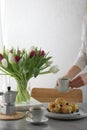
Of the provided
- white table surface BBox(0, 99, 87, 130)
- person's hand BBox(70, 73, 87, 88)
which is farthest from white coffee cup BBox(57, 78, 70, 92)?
white table surface BBox(0, 99, 87, 130)

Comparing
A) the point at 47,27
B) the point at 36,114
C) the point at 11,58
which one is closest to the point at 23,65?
the point at 11,58

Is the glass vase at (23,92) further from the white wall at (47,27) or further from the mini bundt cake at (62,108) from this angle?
the white wall at (47,27)

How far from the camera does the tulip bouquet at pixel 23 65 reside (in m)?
1.72

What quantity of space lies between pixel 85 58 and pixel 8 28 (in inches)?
47.7

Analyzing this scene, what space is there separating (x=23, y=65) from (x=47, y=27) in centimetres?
178

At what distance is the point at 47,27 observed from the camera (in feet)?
11.3

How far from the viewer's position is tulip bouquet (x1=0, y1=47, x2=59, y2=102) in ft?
5.63

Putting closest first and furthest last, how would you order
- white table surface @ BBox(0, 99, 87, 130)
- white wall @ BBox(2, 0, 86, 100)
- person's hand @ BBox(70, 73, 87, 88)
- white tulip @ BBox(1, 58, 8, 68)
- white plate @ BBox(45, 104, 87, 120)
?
white table surface @ BBox(0, 99, 87, 130)
white plate @ BBox(45, 104, 87, 120)
white tulip @ BBox(1, 58, 8, 68)
person's hand @ BBox(70, 73, 87, 88)
white wall @ BBox(2, 0, 86, 100)

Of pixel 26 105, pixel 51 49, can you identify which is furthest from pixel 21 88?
pixel 51 49

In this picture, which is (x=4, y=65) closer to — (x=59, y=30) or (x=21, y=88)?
(x=21, y=88)

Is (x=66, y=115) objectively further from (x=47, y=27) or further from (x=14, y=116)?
(x=47, y=27)

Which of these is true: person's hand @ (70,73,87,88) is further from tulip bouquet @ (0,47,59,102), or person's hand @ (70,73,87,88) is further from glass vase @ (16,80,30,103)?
glass vase @ (16,80,30,103)

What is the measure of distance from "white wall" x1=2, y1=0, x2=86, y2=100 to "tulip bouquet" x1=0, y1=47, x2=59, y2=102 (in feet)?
5.35

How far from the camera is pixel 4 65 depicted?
170 centimetres
